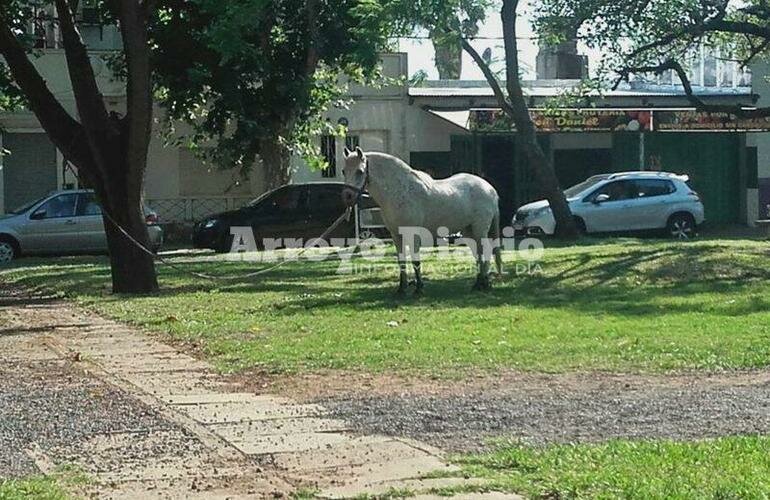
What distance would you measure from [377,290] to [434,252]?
640 centimetres

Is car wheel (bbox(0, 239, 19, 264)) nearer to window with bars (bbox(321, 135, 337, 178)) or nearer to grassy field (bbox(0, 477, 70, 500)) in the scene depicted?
window with bars (bbox(321, 135, 337, 178))

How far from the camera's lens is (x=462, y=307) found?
16.9 m

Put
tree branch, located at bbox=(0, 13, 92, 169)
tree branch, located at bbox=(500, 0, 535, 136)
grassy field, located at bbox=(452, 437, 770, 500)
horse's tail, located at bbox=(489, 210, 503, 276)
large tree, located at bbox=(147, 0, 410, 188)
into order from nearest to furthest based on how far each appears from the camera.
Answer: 1. grassy field, located at bbox=(452, 437, 770, 500)
2. horse's tail, located at bbox=(489, 210, 503, 276)
3. tree branch, located at bbox=(0, 13, 92, 169)
4. large tree, located at bbox=(147, 0, 410, 188)
5. tree branch, located at bbox=(500, 0, 535, 136)

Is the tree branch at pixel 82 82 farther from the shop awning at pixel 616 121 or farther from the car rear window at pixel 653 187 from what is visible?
the shop awning at pixel 616 121

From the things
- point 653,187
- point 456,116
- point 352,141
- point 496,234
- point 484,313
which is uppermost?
point 456,116

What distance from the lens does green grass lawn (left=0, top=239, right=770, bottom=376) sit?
12.8 m

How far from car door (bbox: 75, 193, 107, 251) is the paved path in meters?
19.6

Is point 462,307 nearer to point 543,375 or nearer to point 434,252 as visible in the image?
point 543,375

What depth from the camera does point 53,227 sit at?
1237 inches

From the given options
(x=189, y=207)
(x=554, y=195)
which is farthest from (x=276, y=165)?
(x=189, y=207)

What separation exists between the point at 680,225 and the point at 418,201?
17.8 meters

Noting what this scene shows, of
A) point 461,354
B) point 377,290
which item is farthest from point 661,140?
point 461,354

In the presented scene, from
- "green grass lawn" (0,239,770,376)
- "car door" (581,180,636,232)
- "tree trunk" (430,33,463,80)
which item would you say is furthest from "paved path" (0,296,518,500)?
"tree trunk" (430,33,463,80)

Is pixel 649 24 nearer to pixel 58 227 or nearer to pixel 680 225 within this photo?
pixel 680 225
